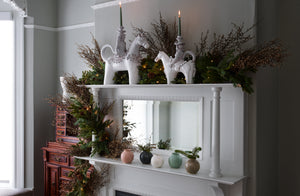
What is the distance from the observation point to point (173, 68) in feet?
8.80

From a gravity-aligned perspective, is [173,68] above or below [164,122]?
above

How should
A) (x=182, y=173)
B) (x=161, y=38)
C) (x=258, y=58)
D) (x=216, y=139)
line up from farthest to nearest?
(x=161, y=38) < (x=182, y=173) < (x=216, y=139) < (x=258, y=58)

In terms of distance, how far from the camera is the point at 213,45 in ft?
8.61

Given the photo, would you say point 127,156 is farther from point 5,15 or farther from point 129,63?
point 5,15

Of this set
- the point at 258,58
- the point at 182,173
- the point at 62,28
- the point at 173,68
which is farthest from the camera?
the point at 62,28

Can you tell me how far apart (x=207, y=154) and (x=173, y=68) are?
0.81m

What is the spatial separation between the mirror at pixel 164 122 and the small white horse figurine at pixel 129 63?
1.04ft

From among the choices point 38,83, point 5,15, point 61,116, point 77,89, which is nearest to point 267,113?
point 77,89

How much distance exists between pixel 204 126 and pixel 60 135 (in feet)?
7.12

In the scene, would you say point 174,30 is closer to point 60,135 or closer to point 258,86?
point 258,86

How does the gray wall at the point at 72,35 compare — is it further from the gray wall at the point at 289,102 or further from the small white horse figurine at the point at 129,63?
the gray wall at the point at 289,102

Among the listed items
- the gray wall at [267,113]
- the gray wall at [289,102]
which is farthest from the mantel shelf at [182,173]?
the gray wall at [289,102]

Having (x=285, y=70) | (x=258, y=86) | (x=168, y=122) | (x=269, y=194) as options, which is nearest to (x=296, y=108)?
(x=285, y=70)

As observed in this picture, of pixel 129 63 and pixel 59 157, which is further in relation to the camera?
pixel 59 157
